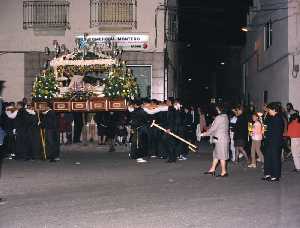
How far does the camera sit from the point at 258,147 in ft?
52.5

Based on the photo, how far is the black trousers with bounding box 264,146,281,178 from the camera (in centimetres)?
1293

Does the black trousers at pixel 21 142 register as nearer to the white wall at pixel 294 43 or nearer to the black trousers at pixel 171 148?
the black trousers at pixel 171 148

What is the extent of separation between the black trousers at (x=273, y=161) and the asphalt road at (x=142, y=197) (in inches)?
10.9

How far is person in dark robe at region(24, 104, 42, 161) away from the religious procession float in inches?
123

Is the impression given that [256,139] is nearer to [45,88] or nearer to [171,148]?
[171,148]

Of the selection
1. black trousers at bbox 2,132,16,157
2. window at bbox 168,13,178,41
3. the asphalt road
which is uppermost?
window at bbox 168,13,178,41

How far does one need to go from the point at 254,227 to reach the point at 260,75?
2362 cm

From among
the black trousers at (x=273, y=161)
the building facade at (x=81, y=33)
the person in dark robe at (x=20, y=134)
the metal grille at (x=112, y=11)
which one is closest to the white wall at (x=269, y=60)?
the building facade at (x=81, y=33)

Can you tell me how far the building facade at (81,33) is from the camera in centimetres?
2600

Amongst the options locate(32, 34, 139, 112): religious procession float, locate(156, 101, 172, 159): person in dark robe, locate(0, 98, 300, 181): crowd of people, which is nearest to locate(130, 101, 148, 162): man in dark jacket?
locate(0, 98, 300, 181): crowd of people

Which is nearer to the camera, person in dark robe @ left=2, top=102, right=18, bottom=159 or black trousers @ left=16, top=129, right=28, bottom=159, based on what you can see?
black trousers @ left=16, top=129, right=28, bottom=159

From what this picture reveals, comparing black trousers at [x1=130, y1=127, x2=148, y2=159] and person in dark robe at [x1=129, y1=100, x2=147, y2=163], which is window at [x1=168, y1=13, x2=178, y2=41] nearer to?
person in dark robe at [x1=129, y1=100, x2=147, y2=163]

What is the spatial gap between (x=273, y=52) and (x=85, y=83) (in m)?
9.27

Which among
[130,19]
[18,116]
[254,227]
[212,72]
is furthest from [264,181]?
[212,72]
